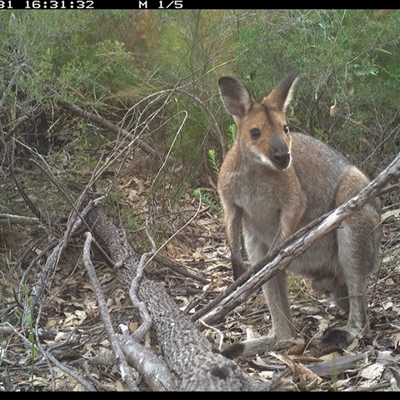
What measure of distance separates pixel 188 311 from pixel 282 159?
124 cm

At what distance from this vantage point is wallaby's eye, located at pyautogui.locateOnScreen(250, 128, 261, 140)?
14.9ft

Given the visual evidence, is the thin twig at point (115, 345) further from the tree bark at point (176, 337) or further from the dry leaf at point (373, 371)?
the dry leaf at point (373, 371)

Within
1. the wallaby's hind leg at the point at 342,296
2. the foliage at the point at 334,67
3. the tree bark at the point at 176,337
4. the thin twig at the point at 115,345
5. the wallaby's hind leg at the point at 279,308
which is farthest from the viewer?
the foliage at the point at 334,67

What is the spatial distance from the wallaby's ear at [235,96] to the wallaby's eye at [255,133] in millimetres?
223

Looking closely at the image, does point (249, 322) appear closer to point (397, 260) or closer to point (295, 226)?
point (295, 226)

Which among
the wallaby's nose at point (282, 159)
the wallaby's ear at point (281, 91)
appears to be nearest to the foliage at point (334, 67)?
the wallaby's ear at point (281, 91)

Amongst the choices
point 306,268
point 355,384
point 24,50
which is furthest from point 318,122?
point 355,384

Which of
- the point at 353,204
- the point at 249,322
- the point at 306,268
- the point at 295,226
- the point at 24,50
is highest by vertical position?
the point at 24,50

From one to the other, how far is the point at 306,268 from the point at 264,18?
8.43 feet

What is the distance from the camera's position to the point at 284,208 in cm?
459

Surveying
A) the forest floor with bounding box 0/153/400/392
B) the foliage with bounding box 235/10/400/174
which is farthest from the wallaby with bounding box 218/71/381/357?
the foliage with bounding box 235/10/400/174

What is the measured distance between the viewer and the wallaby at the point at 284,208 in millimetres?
4508

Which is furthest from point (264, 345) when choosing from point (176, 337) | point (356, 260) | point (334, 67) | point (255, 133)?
point (334, 67)
